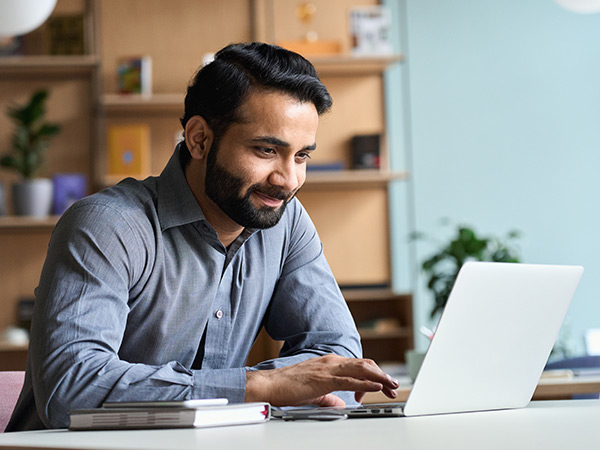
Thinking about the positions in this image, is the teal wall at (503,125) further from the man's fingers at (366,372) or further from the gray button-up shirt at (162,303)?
the man's fingers at (366,372)

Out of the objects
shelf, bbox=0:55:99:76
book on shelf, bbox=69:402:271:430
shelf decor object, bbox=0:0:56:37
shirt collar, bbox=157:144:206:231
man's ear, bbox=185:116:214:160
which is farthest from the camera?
shelf, bbox=0:55:99:76

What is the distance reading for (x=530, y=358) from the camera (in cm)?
123

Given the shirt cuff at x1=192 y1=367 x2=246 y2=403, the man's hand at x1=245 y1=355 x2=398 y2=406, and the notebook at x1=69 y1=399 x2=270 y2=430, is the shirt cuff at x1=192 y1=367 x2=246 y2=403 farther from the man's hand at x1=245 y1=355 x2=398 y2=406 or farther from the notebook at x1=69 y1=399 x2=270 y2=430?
the notebook at x1=69 y1=399 x2=270 y2=430

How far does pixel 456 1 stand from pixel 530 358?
372cm

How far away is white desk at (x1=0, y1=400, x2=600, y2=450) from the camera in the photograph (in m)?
0.82

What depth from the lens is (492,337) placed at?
113 cm

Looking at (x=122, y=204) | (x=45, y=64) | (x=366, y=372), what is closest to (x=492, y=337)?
(x=366, y=372)

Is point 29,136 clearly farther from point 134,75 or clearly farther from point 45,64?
point 134,75

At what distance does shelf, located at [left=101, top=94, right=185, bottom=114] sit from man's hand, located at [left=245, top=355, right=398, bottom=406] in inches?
119

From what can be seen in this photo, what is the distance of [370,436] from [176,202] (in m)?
0.75

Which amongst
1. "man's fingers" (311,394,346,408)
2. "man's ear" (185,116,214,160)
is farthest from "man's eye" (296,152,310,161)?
"man's fingers" (311,394,346,408)

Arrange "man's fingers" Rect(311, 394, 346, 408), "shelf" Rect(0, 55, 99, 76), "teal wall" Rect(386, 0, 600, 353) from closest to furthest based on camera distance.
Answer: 1. "man's fingers" Rect(311, 394, 346, 408)
2. "shelf" Rect(0, 55, 99, 76)
3. "teal wall" Rect(386, 0, 600, 353)

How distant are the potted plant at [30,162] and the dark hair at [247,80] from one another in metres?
2.66

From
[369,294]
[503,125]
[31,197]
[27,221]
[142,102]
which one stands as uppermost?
[142,102]
